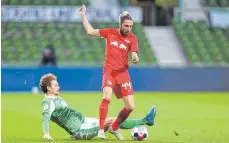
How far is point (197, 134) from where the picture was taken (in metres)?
13.7

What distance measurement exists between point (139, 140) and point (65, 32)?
81.6ft

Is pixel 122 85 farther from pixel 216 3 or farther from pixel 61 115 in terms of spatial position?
pixel 216 3

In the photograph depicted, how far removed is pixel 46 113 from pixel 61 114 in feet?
0.99

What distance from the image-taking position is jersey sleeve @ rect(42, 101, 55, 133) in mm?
11261

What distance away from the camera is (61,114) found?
11.5 metres

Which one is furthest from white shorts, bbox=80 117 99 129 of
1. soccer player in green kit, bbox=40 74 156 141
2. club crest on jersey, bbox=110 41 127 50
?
club crest on jersey, bbox=110 41 127 50

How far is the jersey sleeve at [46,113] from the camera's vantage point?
11261 mm

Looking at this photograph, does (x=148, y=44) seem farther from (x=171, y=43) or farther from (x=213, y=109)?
(x=213, y=109)

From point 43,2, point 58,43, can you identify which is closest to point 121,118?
point 58,43

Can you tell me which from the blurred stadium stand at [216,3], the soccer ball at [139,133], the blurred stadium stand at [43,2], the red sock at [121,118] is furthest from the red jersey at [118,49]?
the blurred stadium stand at [216,3]

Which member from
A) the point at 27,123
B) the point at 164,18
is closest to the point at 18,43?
the point at 164,18

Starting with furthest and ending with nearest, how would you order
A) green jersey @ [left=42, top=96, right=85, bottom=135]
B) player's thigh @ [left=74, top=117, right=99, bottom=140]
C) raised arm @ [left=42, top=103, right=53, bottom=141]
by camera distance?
player's thigh @ [left=74, top=117, right=99, bottom=140]
green jersey @ [left=42, top=96, right=85, bottom=135]
raised arm @ [left=42, top=103, right=53, bottom=141]

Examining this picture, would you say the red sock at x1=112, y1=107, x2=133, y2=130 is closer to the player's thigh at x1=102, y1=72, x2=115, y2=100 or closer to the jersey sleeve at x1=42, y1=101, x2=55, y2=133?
the player's thigh at x1=102, y1=72, x2=115, y2=100

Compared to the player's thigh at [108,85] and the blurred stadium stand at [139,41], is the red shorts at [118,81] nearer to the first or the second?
the player's thigh at [108,85]
